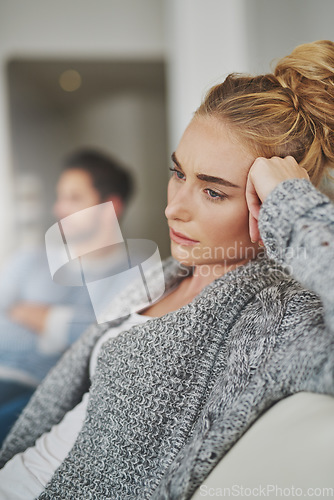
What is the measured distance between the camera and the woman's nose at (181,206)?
0.62 metres

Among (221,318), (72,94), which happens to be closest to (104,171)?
(72,94)

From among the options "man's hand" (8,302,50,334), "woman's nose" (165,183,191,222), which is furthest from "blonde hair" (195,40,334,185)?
"man's hand" (8,302,50,334)

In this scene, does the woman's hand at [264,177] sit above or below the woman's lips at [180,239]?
above

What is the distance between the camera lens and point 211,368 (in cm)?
59

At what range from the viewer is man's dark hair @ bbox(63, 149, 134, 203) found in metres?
1.49

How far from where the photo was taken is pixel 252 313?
0.58 meters

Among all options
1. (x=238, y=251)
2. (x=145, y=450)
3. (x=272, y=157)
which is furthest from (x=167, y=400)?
(x=272, y=157)

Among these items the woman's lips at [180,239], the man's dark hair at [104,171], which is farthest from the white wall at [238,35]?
the man's dark hair at [104,171]

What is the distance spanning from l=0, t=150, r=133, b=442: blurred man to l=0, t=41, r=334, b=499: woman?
0.15 meters

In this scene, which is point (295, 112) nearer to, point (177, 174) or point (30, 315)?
point (177, 174)

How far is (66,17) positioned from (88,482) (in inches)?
69.6

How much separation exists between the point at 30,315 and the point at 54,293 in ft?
0.38

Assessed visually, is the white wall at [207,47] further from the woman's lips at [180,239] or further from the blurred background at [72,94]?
the blurred background at [72,94]

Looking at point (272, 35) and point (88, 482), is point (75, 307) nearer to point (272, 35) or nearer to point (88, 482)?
point (88, 482)
